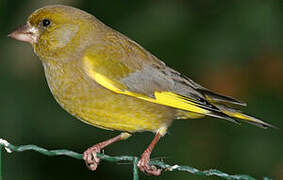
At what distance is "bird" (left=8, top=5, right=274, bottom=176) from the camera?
398cm

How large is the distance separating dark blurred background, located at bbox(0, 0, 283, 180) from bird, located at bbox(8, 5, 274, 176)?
35.4 inches

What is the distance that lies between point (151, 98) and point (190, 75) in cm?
160

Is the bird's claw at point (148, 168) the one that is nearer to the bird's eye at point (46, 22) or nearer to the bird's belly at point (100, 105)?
the bird's belly at point (100, 105)

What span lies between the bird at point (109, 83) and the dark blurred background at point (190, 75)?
0.90 m

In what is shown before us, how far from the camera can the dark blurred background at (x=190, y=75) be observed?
513 centimetres

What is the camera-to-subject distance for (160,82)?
14.0 ft

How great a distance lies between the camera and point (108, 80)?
405cm

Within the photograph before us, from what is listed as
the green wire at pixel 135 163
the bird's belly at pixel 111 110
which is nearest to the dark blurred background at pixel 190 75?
the bird's belly at pixel 111 110

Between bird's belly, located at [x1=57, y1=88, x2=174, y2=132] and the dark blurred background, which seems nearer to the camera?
bird's belly, located at [x1=57, y1=88, x2=174, y2=132]

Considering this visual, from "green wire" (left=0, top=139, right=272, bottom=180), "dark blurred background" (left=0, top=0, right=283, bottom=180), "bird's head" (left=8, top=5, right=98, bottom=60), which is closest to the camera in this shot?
"green wire" (left=0, top=139, right=272, bottom=180)

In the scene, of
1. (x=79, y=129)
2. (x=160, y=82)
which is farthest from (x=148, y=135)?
(x=160, y=82)

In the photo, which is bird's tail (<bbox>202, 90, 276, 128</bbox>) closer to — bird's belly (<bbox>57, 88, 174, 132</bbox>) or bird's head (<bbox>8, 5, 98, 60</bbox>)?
bird's belly (<bbox>57, 88, 174, 132</bbox>)

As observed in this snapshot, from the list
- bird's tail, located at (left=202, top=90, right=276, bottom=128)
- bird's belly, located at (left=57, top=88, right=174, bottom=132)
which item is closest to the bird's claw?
bird's belly, located at (left=57, top=88, right=174, bottom=132)

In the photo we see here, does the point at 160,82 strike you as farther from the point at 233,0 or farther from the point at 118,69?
the point at 233,0
